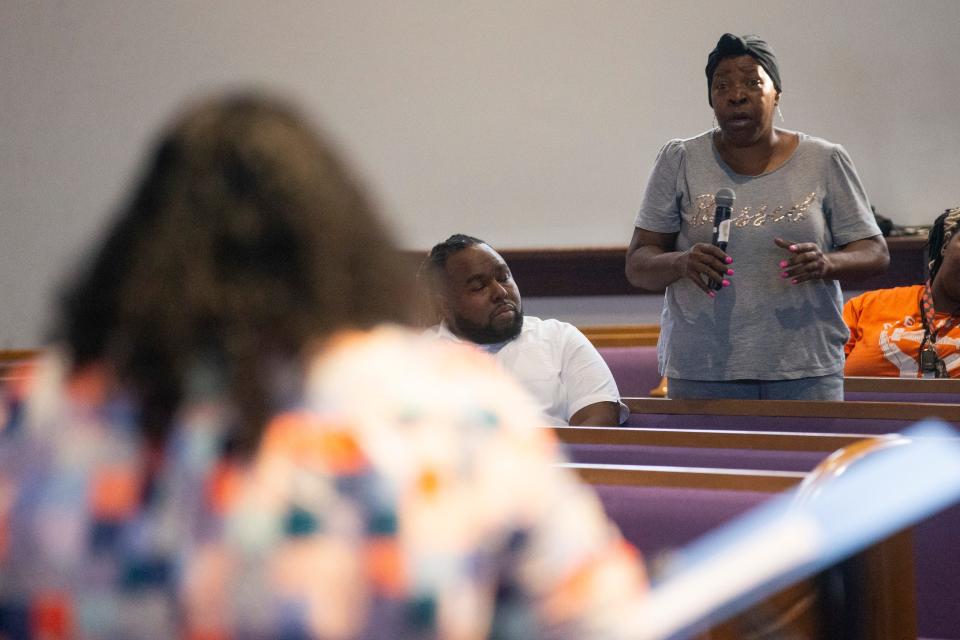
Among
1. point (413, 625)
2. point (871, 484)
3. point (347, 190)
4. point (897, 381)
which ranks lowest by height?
point (897, 381)

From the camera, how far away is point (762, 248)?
8.32 feet

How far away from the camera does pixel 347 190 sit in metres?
0.83

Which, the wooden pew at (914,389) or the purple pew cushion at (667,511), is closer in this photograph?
the purple pew cushion at (667,511)

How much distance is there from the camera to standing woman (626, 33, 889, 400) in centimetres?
252

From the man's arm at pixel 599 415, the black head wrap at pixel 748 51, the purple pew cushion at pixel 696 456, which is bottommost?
the man's arm at pixel 599 415

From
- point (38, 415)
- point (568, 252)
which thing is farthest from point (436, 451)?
point (568, 252)

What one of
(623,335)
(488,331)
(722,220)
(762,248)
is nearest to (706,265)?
(722,220)

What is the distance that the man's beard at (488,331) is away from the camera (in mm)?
2908

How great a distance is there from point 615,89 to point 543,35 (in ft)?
1.31

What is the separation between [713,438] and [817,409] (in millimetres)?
426

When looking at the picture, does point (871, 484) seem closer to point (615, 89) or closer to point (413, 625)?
point (413, 625)

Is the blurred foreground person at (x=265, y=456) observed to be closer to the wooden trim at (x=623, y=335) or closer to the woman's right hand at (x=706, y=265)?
the woman's right hand at (x=706, y=265)

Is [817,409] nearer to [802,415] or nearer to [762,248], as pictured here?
[802,415]

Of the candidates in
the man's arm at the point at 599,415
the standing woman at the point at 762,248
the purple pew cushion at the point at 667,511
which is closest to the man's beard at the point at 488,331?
the man's arm at the point at 599,415
